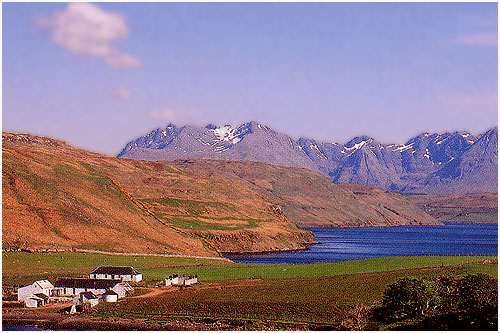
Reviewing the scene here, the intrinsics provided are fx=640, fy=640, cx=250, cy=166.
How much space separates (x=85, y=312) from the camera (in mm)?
69250

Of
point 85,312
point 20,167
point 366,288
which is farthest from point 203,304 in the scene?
point 20,167

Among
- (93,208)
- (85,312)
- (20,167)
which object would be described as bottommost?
(85,312)

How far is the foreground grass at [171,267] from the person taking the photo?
96.9 meters

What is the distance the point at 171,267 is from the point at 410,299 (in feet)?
205

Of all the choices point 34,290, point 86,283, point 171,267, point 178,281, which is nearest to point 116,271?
point 178,281

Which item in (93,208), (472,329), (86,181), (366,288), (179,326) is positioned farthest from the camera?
(86,181)

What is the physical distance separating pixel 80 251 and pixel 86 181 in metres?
41.1

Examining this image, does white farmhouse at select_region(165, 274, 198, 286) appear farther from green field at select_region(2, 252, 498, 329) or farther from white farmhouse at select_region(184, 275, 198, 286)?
green field at select_region(2, 252, 498, 329)

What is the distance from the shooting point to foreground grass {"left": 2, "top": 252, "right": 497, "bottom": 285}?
3816 inches

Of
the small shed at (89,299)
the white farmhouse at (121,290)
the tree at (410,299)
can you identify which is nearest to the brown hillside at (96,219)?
the white farmhouse at (121,290)

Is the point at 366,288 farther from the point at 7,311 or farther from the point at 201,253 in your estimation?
the point at 201,253

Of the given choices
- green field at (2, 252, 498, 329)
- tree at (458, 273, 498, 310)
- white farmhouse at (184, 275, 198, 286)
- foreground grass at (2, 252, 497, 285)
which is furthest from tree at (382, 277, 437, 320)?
foreground grass at (2, 252, 497, 285)

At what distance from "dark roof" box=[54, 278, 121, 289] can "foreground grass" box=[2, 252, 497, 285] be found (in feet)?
21.4

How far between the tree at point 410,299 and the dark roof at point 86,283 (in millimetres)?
36411
